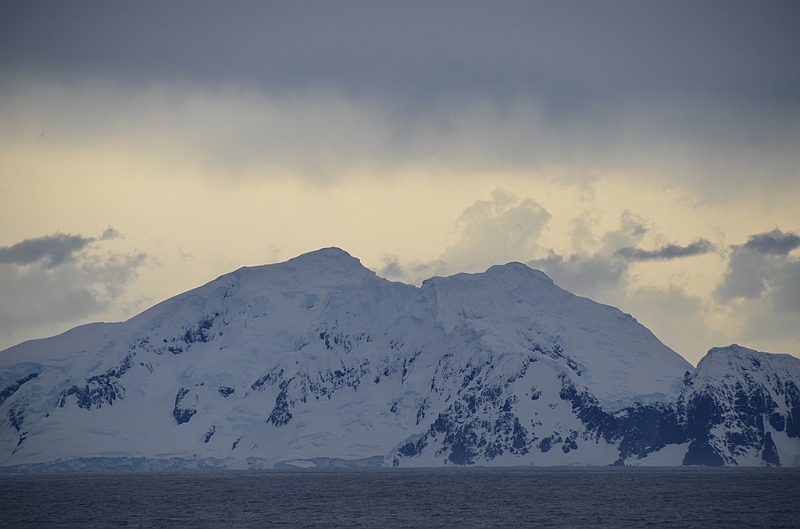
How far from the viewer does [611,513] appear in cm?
17038

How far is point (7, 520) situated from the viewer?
168625 mm

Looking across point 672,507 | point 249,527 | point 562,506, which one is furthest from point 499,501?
point 249,527

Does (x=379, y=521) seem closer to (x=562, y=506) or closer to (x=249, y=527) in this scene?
(x=249, y=527)

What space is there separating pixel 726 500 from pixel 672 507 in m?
19.2

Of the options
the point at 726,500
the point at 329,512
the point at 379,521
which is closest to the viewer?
the point at 379,521

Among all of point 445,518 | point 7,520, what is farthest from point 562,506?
point 7,520

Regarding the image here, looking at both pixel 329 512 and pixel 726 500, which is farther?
pixel 726 500

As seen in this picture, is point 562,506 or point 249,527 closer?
point 249,527

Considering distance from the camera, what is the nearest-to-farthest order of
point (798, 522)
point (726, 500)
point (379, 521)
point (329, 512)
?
point (798, 522)
point (379, 521)
point (329, 512)
point (726, 500)

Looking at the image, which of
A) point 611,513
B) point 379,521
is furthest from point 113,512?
point 611,513

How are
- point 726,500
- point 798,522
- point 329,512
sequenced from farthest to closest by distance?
point 726,500 < point 329,512 < point 798,522

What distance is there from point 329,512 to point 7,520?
154 feet

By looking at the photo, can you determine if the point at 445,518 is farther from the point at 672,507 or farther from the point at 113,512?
the point at 113,512

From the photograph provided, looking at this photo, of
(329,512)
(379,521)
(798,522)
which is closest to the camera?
(798,522)
